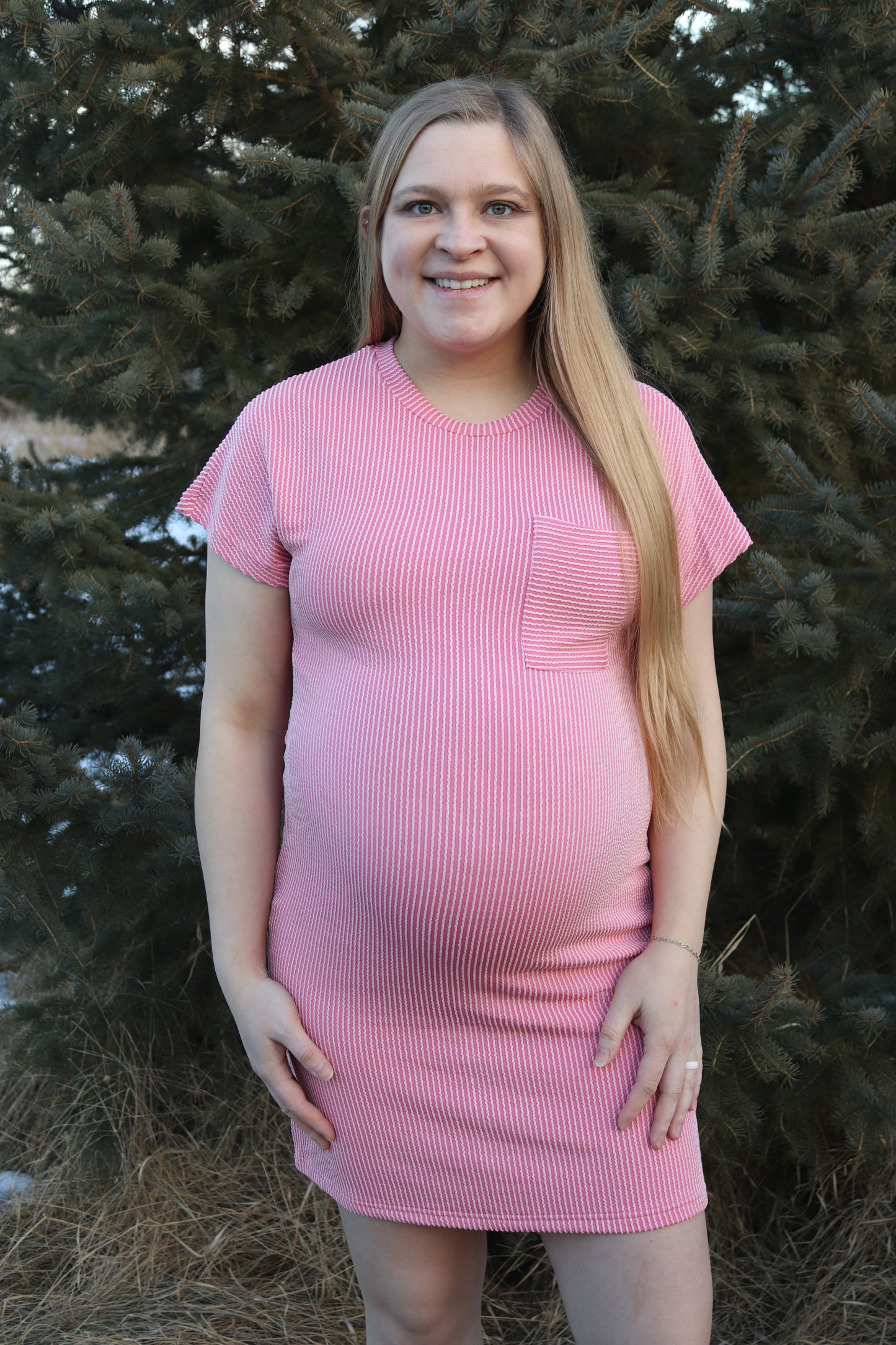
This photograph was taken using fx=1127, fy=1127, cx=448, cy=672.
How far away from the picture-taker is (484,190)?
4.77ft

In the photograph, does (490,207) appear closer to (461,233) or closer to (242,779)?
(461,233)

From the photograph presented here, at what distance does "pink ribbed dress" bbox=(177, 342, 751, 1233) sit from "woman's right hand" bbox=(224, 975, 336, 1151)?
19 mm

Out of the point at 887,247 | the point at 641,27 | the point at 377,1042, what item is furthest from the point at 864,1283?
the point at 641,27

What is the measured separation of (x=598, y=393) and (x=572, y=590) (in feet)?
0.95

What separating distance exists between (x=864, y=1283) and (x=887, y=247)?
2.25m

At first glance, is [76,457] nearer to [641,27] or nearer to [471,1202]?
[641,27]

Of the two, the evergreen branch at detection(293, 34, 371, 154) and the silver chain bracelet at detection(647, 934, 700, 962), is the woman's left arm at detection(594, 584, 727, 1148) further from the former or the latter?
the evergreen branch at detection(293, 34, 371, 154)

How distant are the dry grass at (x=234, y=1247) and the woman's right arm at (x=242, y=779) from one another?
130 centimetres

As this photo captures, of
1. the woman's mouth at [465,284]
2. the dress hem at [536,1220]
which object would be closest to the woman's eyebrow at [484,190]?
the woman's mouth at [465,284]

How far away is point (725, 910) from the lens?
295 cm

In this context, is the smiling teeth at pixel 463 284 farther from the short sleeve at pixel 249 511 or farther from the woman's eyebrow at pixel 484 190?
the short sleeve at pixel 249 511

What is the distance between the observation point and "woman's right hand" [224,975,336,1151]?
146 cm

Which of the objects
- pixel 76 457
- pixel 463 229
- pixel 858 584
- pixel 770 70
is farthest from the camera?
pixel 76 457

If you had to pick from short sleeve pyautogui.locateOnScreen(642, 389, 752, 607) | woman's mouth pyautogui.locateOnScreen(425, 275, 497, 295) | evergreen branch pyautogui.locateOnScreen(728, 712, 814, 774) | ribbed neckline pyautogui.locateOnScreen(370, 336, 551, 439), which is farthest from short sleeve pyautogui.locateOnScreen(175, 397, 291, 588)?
evergreen branch pyautogui.locateOnScreen(728, 712, 814, 774)
